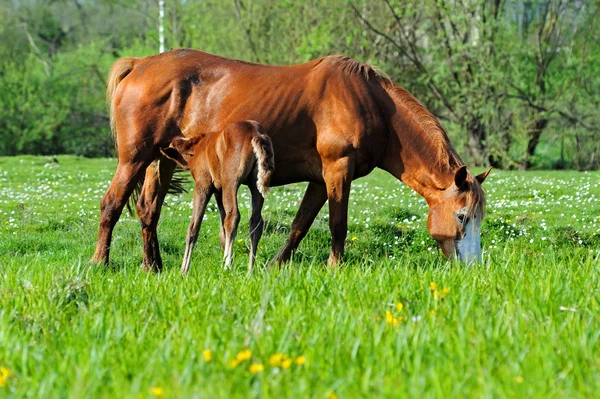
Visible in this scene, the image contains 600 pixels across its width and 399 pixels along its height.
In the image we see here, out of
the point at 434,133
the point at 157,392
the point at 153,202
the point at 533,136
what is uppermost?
the point at 157,392

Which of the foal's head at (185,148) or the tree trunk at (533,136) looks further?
the tree trunk at (533,136)

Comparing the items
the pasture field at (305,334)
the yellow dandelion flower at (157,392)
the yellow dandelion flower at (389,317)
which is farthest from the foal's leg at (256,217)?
the yellow dandelion flower at (157,392)

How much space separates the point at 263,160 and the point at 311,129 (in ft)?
3.94

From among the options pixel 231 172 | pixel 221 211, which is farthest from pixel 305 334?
pixel 221 211

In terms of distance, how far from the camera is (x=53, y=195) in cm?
1341

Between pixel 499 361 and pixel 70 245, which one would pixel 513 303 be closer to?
pixel 499 361

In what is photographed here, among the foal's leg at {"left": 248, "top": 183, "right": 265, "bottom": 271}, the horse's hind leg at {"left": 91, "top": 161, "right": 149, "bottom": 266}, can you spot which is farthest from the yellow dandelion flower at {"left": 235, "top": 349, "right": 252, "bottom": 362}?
the horse's hind leg at {"left": 91, "top": 161, "right": 149, "bottom": 266}

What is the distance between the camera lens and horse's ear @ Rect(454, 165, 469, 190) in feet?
24.2

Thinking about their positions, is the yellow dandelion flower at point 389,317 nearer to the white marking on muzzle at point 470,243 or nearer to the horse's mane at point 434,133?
the white marking on muzzle at point 470,243

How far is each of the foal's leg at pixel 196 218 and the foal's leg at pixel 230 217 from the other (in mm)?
350

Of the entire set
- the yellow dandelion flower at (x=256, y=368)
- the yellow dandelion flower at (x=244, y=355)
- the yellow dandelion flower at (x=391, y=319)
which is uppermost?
the yellow dandelion flower at (x=256, y=368)

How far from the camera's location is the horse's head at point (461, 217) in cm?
750

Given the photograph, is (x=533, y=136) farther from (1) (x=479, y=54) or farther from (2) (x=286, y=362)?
(2) (x=286, y=362)

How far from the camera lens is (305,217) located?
8297mm
